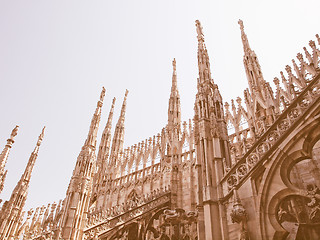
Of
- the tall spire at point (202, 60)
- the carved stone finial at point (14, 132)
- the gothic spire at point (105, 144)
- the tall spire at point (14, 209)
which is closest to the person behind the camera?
the tall spire at point (202, 60)

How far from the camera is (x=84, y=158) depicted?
14414 millimetres

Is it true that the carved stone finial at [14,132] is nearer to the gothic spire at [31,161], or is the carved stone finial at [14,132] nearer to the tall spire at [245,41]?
the gothic spire at [31,161]

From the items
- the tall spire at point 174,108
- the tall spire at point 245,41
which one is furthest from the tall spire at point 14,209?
the tall spire at point 245,41

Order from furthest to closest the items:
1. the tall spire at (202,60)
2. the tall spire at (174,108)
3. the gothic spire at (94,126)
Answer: the tall spire at (174,108) < the gothic spire at (94,126) < the tall spire at (202,60)

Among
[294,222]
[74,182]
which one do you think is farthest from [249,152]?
[74,182]

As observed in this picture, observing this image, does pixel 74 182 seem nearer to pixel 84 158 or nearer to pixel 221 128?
pixel 84 158

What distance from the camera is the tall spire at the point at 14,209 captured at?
53.6 ft

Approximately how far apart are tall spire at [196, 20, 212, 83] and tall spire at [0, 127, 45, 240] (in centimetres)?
1335

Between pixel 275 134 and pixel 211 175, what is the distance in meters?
2.34

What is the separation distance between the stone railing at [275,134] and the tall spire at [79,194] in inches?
288

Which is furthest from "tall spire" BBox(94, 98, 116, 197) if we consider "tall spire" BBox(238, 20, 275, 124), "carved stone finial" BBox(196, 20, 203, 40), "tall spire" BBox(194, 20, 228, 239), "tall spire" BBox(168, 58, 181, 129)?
"tall spire" BBox(194, 20, 228, 239)

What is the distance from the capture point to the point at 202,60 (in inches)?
527

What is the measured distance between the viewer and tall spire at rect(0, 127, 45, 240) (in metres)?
16.3

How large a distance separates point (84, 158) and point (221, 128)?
24.6ft
